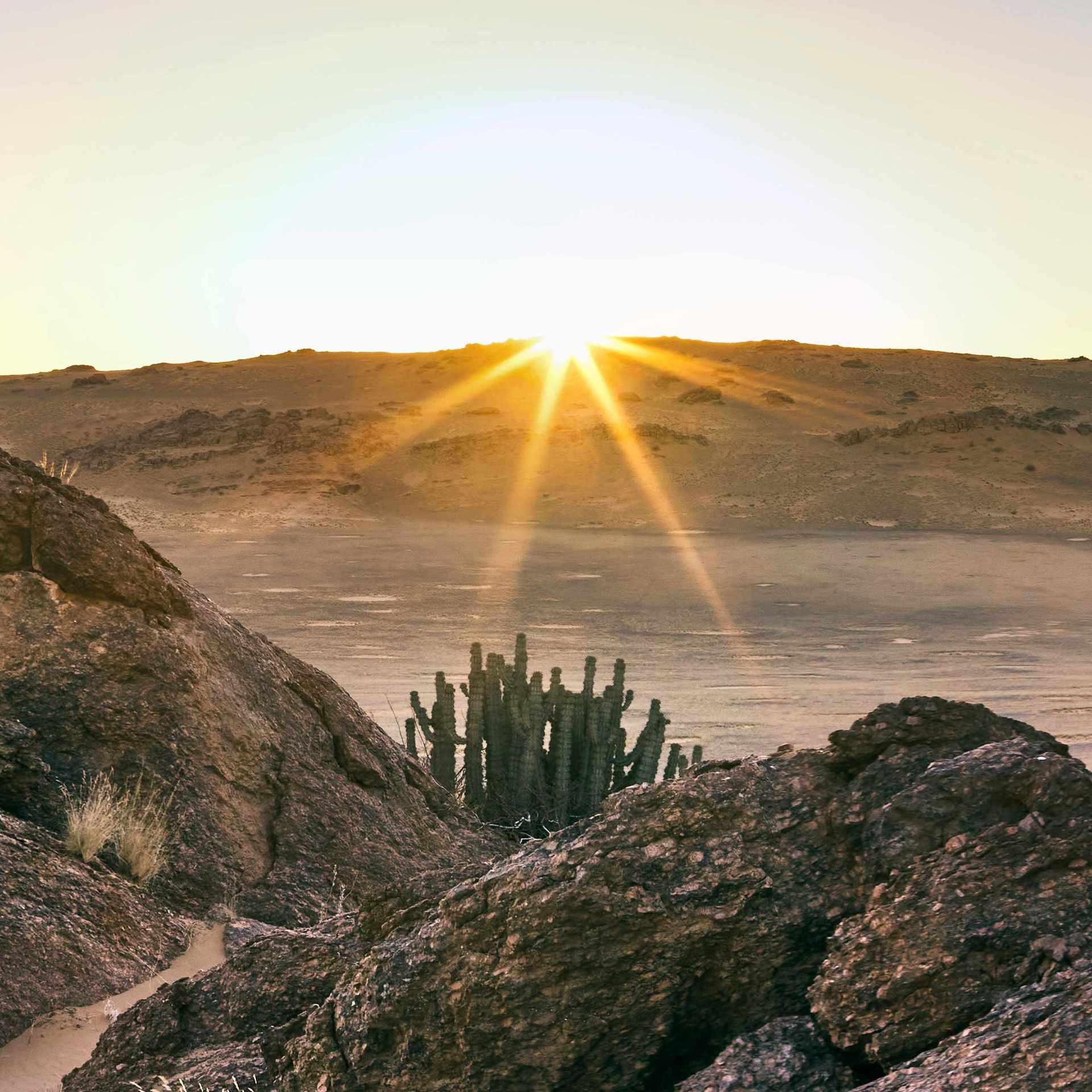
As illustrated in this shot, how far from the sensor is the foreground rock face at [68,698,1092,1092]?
2.35m

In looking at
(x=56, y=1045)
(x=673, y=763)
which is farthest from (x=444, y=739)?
(x=56, y=1045)

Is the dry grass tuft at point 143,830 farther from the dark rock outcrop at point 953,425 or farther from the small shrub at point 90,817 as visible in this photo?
the dark rock outcrop at point 953,425

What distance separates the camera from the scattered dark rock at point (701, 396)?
2329 inches

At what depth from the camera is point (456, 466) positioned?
4631cm

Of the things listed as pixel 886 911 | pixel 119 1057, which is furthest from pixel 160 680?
pixel 886 911

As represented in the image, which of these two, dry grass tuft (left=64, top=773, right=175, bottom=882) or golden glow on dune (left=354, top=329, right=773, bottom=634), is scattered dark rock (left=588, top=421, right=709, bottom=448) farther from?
dry grass tuft (left=64, top=773, right=175, bottom=882)

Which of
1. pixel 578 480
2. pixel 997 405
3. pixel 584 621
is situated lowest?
pixel 584 621

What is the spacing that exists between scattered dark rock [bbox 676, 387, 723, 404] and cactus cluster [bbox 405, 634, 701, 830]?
51.0m

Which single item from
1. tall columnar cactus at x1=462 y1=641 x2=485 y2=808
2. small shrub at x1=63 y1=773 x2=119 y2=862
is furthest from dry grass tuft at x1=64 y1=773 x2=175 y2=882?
tall columnar cactus at x1=462 y1=641 x2=485 y2=808

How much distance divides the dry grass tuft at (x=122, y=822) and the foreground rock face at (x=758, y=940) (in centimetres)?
176

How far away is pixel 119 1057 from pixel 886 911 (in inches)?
80.4

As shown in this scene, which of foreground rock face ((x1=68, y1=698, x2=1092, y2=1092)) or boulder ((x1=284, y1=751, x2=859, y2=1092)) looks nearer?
foreground rock face ((x1=68, y1=698, x2=1092, y2=1092))

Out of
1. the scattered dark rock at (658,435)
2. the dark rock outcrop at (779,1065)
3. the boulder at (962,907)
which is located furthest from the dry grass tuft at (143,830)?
the scattered dark rock at (658,435)

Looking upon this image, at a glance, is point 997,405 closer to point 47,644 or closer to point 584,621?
point 584,621
